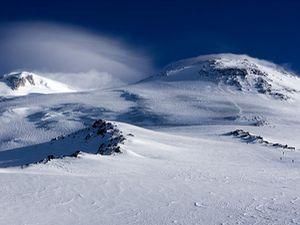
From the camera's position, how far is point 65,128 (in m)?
98.9

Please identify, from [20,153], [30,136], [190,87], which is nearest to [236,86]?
[190,87]

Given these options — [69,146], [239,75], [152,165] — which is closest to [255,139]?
[69,146]

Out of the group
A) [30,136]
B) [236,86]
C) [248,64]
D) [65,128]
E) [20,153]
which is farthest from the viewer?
[248,64]

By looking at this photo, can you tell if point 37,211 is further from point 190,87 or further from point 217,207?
point 190,87

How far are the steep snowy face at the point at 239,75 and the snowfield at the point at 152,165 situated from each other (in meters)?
11.4

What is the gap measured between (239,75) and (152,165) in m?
108

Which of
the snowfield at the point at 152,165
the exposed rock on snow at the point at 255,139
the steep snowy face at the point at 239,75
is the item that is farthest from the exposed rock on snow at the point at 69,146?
the steep snowy face at the point at 239,75

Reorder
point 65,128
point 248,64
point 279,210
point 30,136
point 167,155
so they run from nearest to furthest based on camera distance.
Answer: point 279,210
point 167,155
point 30,136
point 65,128
point 248,64

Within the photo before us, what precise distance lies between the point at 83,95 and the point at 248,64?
50.8 metres

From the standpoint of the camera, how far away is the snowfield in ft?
70.4

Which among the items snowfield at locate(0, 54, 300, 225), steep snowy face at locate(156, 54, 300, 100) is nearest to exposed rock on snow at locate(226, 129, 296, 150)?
snowfield at locate(0, 54, 300, 225)

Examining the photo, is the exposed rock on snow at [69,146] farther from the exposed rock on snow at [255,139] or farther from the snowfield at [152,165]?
the exposed rock on snow at [255,139]

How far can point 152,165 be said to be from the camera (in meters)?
37.0

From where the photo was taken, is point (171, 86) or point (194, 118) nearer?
point (194, 118)
